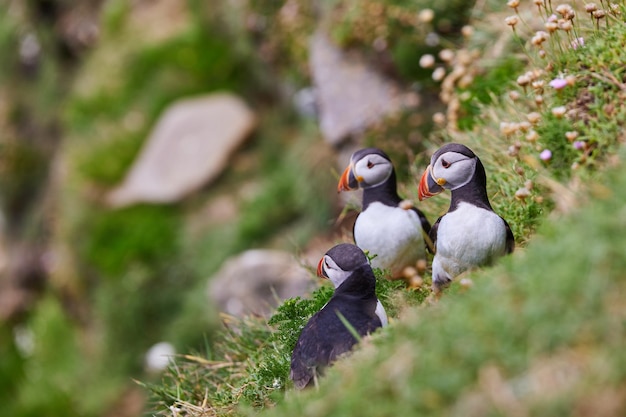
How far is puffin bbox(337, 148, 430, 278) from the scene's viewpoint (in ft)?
12.4

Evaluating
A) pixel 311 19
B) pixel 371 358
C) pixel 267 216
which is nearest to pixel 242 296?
pixel 267 216

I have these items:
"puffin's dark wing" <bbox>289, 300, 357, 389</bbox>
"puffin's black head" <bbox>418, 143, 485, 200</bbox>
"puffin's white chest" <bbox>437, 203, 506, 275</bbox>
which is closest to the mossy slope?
"puffin's dark wing" <bbox>289, 300, 357, 389</bbox>

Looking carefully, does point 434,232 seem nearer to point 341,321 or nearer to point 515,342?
point 341,321

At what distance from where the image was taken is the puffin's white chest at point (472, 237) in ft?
10.1

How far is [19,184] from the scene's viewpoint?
1359 cm

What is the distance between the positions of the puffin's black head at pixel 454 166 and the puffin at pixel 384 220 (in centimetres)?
50

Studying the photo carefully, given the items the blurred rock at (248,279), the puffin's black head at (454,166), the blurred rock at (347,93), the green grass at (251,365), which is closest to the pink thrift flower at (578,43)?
the puffin's black head at (454,166)

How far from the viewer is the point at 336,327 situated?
293cm

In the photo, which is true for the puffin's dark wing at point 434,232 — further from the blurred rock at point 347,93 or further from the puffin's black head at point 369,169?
the blurred rock at point 347,93

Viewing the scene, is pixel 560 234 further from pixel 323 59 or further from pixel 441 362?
pixel 323 59

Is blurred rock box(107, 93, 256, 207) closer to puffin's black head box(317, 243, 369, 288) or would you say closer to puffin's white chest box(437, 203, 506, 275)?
puffin's black head box(317, 243, 369, 288)

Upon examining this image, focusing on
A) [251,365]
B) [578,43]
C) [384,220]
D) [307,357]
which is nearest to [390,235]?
[384,220]

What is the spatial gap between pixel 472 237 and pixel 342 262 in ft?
1.69

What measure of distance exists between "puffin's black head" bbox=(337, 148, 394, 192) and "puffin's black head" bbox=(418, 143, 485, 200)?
546mm
